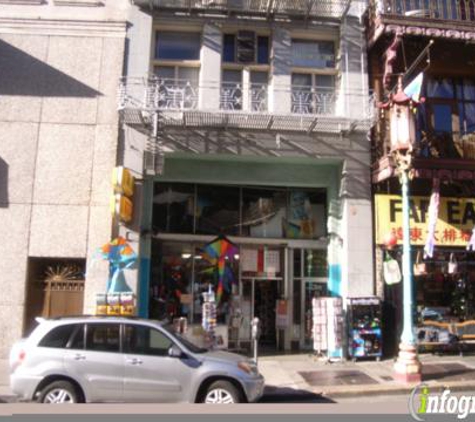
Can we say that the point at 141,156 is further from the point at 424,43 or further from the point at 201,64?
the point at 424,43

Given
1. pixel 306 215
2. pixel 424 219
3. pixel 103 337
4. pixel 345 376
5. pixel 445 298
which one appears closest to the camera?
pixel 103 337

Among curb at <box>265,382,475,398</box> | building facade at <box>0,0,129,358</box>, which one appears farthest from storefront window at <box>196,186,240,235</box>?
curb at <box>265,382,475,398</box>

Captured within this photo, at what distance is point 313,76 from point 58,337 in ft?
35.9

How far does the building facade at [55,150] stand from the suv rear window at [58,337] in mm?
5148

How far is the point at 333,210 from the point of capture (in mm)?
14742

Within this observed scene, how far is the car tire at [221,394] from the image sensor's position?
24.7 ft

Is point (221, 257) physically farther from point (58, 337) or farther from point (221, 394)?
point (58, 337)

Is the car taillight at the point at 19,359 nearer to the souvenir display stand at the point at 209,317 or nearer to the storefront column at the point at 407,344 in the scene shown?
the souvenir display stand at the point at 209,317

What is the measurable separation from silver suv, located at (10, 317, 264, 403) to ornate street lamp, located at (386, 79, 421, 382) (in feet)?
13.8

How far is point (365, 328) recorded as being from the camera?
42.8ft

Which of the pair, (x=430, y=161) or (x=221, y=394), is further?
(x=430, y=161)

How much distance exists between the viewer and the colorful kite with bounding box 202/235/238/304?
48.0 feet

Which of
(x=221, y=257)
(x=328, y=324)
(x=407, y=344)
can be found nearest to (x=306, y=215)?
(x=221, y=257)

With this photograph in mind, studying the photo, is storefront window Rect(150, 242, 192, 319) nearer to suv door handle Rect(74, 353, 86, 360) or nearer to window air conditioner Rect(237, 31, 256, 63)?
window air conditioner Rect(237, 31, 256, 63)
